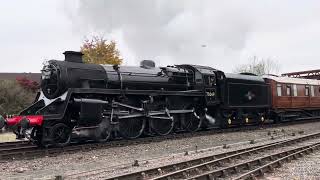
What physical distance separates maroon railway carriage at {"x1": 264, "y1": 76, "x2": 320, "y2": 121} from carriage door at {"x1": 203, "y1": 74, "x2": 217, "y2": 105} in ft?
21.5

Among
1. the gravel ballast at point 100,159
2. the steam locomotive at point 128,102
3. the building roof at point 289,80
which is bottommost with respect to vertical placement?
the gravel ballast at point 100,159

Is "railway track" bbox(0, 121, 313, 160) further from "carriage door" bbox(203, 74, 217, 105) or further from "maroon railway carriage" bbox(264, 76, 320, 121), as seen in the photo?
"maroon railway carriage" bbox(264, 76, 320, 121)

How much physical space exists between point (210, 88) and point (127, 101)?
17.4ft

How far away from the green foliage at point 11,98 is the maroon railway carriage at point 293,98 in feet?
69.5

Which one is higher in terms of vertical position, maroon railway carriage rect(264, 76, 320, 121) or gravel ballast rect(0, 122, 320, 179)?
maroon railway carriage rect(264, 76, 320, 121)

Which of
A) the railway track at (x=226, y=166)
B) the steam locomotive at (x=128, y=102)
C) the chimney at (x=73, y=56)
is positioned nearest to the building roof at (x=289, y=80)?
the steam locomotive at (x=128, y=102)

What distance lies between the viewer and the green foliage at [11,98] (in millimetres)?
35438

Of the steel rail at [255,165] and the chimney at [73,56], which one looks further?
the chimney at [73,56]

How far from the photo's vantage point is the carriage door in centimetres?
1984

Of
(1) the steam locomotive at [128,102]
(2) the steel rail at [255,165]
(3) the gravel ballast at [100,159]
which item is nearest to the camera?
(2) the steel rail at [255,165]

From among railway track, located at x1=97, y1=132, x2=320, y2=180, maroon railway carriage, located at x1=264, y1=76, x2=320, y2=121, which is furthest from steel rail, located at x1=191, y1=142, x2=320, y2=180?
maroon railway carriage, located at x1=264, y1=76, x2=320, y2=121

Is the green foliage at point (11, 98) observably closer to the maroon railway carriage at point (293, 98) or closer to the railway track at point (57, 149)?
the railway track at point (57, 149)

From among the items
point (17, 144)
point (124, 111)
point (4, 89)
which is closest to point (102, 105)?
point (124, 111)

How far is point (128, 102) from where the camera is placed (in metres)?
16.4
